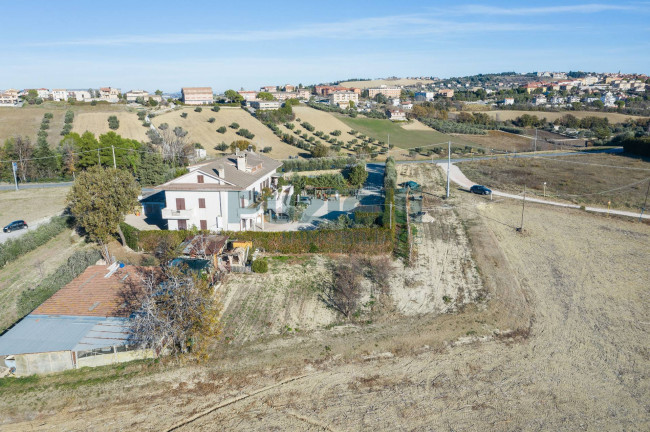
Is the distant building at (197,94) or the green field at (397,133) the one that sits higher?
the distant building at (197,94)

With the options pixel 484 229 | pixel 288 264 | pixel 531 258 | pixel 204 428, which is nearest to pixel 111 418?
pixel 204 428

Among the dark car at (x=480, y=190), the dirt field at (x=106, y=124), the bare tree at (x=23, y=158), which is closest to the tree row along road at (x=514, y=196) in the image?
the dark car at (x=480, y=190)

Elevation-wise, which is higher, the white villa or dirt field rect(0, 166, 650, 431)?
the white villa

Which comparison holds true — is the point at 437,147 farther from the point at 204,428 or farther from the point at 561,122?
the point at 204,428

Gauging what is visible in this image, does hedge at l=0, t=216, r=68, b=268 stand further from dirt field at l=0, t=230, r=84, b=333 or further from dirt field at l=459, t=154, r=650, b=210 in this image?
dirt field at l=459, t=154, r=650, b=210

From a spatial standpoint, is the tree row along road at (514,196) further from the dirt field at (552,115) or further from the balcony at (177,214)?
the dirt field at (552,115)

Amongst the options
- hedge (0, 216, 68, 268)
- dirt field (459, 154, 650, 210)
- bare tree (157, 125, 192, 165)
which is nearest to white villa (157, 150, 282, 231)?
hedge (0, 216, 68, 268)
